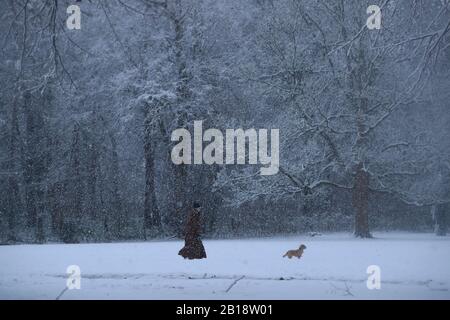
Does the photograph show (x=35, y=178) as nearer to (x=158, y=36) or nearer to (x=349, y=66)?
(x=158, y=36)

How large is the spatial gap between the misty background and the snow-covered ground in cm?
636

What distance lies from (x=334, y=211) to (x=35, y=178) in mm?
15195

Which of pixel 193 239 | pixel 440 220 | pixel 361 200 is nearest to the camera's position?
pixel 193 239

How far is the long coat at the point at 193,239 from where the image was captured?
50.1 feet

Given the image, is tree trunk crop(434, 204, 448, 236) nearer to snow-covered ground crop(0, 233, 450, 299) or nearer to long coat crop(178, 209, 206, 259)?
snow-covered ground crop(0, 233, 450, 299)

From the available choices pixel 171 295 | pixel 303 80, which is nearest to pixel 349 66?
pixel 303 80

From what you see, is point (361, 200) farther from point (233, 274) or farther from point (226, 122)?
point (233, 274)

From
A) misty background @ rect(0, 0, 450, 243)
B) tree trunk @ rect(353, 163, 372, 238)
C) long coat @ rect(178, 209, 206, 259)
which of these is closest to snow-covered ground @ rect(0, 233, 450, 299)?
long coat @ rect(178, 209, 206, 259)

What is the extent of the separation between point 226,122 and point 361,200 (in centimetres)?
671

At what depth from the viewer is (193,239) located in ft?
50.2

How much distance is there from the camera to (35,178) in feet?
95.1

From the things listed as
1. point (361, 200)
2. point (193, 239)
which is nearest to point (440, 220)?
point (361, 200)

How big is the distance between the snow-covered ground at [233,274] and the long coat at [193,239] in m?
0.37
